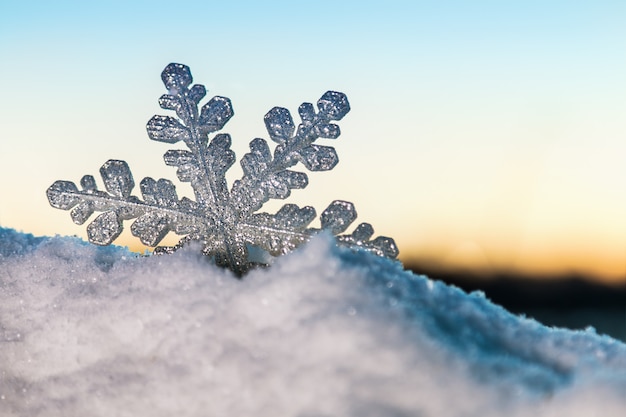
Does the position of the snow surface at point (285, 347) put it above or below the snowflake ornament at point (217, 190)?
below

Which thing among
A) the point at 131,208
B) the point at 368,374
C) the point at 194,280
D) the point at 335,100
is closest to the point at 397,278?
the point at 368,374

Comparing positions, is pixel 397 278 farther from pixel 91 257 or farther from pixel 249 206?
pixel 91 257

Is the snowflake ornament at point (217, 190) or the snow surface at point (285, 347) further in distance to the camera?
the snowflake ornament at point (217, 190)

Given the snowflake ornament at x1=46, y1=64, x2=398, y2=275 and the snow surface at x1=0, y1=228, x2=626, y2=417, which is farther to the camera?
the snowflake ornament at x1=46, y1=64, x2=398, y2=275

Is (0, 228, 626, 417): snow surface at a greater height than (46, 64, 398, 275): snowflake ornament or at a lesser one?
lesser
